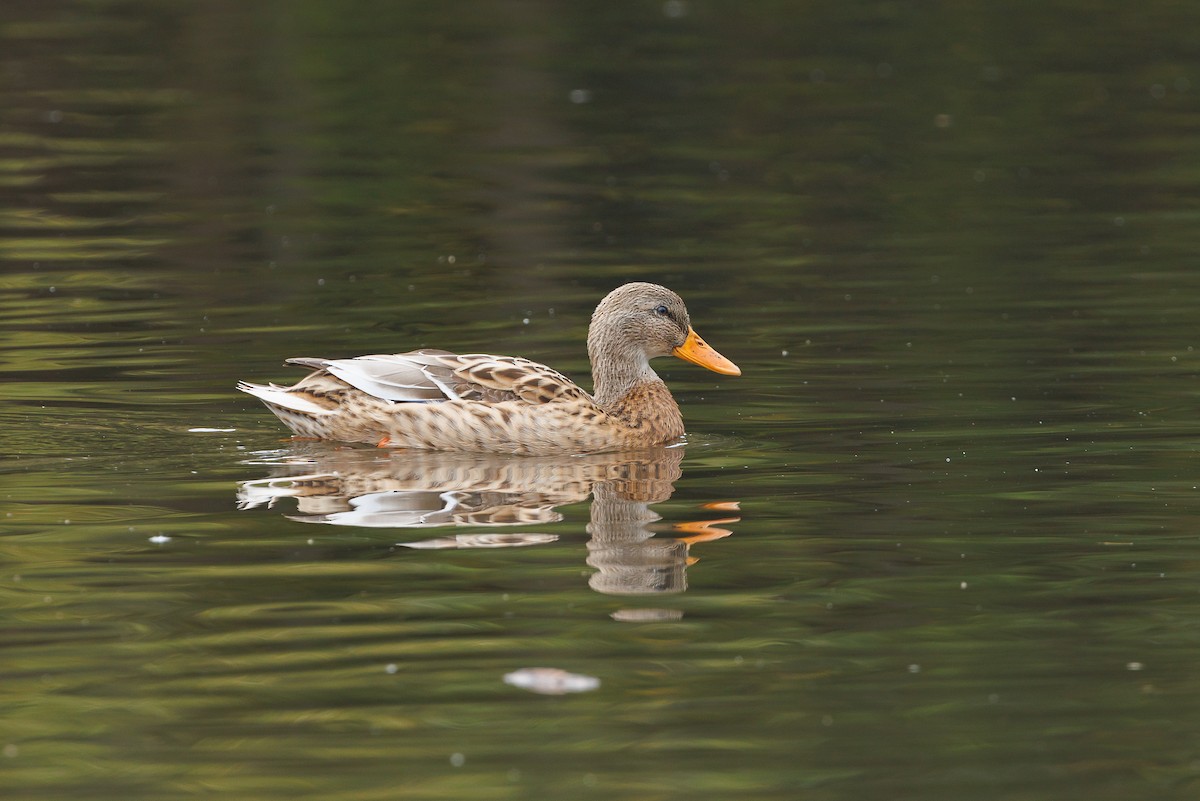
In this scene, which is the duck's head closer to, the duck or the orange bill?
the orange bill

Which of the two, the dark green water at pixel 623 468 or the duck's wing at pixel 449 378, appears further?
the duck's wing at pixel 449 378

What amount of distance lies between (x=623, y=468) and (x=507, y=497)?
1004 mm

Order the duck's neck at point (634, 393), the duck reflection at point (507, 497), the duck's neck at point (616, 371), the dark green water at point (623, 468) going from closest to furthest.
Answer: the dark green water at point (623, 468), the duck reflection at point (507, 497), the duck's neck at point (634, 393), the duck's neck at point (616, 371)

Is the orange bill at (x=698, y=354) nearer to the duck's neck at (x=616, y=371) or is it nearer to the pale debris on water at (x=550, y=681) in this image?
the duck's neck at (x=616, y=371)

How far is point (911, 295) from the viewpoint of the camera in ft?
48.6

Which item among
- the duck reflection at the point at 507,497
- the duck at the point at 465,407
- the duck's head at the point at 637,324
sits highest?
the duck's head at the point at 637,324

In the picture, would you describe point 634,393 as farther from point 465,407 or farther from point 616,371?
point 465,407

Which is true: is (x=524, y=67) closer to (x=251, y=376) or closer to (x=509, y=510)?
(x=251, y=376)

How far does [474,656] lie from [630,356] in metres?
4.57

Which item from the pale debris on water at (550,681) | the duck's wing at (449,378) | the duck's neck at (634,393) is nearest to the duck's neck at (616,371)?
the duck's neck at (634,393)

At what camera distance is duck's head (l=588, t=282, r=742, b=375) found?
37.8ft

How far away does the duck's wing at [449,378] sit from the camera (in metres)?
10.9

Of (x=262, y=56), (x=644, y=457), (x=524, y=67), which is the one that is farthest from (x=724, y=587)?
(x=262, y=56)

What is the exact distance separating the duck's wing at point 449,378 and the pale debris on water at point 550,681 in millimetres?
3965
